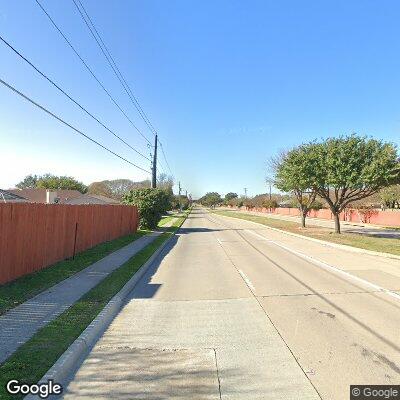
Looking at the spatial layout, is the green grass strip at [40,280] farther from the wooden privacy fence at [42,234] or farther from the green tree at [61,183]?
the green tree at [61,183]

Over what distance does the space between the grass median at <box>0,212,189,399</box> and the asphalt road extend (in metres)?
0.44

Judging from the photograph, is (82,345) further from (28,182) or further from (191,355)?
(28,182)

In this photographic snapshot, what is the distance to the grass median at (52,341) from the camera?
4942 mm

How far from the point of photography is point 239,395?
4.64 m

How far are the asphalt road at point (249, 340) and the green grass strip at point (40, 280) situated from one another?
2.23m

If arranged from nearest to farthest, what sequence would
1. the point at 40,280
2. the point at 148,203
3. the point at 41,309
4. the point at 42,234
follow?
the point at 41,309
the point at 40,280
the point at 42,234
the point at 148,203

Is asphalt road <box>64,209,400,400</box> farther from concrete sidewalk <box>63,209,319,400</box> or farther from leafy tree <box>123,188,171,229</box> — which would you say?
leafy tree <box>123,188,171,229</box>

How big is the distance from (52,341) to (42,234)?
24.3ft

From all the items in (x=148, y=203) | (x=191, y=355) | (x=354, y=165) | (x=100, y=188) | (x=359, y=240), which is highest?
(x=100, y=188)

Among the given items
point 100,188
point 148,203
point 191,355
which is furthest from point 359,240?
point 100,188

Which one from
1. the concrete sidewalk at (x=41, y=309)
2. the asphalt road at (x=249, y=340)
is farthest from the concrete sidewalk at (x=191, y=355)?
the concrete sidewalk at (x=41, y=309)

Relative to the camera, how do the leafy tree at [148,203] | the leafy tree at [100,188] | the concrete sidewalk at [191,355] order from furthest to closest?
the leafy tree at [100,188]
the leafy tree at [148,203]
the concrete sidewalk at [191,355]

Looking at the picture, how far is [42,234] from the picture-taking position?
13.0 meters

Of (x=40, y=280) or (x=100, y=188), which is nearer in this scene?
(x=40, y=280)
